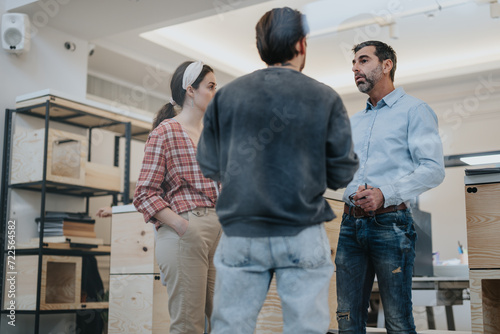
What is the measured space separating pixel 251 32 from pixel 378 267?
4539mm

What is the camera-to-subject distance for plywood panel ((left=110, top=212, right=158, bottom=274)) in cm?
285

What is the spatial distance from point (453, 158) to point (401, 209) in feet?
6.31

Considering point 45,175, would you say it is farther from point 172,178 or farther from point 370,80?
point 370,80

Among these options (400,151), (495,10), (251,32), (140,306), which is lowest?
(140,306)

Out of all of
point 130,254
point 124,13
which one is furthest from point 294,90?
point 124,13

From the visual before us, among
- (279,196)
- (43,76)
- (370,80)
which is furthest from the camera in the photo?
(43,76)

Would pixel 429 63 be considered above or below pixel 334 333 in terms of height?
above

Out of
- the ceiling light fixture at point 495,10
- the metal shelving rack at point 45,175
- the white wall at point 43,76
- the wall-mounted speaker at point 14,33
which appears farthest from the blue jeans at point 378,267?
the ceiling light fixture at point 495,10

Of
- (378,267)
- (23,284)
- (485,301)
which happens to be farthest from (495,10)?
(23,284)

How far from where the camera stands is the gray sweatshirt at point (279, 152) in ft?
3.94

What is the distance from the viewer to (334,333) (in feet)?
7.32

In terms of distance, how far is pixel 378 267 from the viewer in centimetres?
175

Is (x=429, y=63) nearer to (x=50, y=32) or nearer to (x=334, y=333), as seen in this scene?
(x=50, y=32)

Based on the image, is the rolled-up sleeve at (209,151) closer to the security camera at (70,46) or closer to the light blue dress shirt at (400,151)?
the light blue dress shirt at (400,151)
